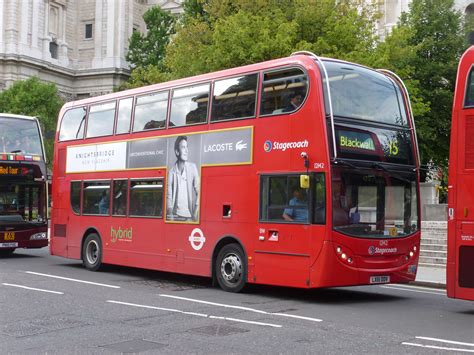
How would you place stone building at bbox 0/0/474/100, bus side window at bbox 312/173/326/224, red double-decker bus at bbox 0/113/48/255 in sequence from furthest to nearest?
stone building at bbox 0/0/474/100, red double-decker bus at bbox 0/113/48/255, bus side window at bbox 312/173/326/224

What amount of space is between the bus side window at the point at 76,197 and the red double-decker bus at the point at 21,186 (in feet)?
12.4

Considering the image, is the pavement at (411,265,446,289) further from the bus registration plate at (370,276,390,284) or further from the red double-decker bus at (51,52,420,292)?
the bus registration plate at (370,276,390,284)

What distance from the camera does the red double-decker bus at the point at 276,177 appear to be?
461 inches

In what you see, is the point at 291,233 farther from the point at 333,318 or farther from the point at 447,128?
the point at 447,128

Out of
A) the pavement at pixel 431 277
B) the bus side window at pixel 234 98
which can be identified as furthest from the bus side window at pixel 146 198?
the pavement at pixel 431 277

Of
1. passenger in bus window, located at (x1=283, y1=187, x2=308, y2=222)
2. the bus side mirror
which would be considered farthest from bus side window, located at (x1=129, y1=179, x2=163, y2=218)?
the bus side mirror

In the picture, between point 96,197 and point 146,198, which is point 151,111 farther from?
point 96,197

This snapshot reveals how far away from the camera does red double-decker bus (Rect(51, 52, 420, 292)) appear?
11711mm

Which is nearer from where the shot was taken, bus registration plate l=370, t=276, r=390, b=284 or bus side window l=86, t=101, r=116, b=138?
bus registration plate l=370, t=276, r=390, b=284

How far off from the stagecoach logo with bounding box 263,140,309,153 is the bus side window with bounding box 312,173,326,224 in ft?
2.08

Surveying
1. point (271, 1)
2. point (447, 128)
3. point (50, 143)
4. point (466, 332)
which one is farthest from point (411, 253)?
point (50, 143)

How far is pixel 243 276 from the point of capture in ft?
42.4

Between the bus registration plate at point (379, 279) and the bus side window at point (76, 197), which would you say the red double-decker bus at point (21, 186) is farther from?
the bus registration plate at point (379, 279)

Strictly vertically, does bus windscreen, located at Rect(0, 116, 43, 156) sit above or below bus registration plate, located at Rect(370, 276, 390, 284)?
above
